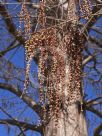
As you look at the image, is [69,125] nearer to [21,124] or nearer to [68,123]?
[68,123]

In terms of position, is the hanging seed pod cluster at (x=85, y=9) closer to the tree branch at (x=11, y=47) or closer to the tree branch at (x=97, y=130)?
the tree branch at (x=11, y=47)

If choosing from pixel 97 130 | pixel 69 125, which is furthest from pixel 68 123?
pixel 97 130

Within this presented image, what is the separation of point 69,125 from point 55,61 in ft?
2.30

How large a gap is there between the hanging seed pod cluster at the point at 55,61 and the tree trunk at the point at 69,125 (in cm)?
8

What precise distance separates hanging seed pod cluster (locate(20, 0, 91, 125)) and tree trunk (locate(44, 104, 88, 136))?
0.28 ft

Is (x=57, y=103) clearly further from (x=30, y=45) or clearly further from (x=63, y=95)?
(x=30, y=45)

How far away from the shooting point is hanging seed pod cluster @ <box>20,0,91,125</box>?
9.80 ft

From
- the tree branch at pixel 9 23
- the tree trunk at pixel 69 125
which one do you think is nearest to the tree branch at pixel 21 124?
the tree trunk at pixel 69 125

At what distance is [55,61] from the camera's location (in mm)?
3039

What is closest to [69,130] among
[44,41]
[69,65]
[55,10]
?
[69,65]

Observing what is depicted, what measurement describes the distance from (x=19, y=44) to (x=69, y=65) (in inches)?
36.2

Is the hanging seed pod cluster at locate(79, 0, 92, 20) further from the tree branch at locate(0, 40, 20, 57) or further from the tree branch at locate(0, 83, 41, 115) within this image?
the tree branch at locate(0, 40, 20, 57)

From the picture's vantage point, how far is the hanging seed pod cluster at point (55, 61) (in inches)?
118

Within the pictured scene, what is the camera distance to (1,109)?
13.1 ft
